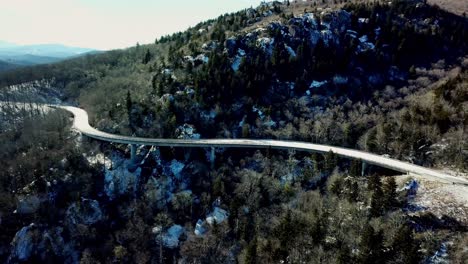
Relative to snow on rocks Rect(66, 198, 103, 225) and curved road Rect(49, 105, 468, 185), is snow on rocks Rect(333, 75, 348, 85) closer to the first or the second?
curved road Rect(49, 105, 468, 185)

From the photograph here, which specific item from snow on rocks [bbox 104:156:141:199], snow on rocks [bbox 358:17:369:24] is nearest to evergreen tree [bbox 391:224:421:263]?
snow on rocks [bbox 104:156:141:199]

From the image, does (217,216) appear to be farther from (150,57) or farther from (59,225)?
(150,57)

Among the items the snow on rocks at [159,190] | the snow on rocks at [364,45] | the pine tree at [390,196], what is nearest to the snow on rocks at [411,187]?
the pine tree at [390,196]

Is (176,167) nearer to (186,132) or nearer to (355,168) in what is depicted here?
(186,132)

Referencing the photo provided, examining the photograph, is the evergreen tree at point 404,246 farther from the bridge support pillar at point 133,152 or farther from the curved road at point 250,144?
the bridge support pillar at point 133,152

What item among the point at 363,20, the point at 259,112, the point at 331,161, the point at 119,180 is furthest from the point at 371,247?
the point at 363,20

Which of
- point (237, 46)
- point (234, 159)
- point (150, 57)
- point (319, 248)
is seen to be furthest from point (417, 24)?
point (319, 248)
